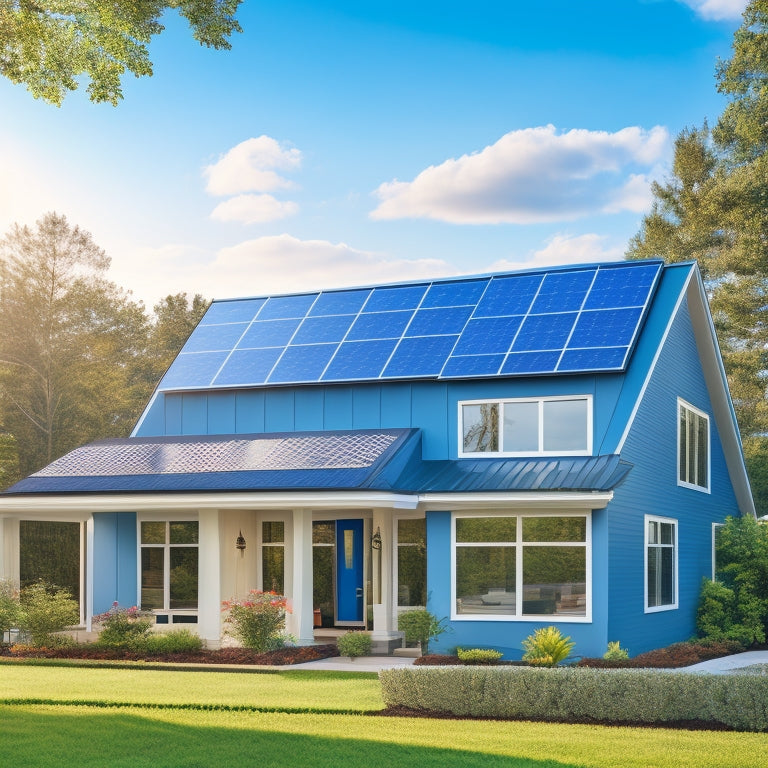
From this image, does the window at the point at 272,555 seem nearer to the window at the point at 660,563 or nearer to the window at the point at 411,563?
the window at the point at 411,563

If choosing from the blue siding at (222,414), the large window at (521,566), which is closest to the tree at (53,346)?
the blue siding at (222,414)

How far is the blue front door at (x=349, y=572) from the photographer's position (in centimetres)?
2225

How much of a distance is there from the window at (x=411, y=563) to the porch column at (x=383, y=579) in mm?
224

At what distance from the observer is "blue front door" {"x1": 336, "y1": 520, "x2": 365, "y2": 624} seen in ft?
73.0

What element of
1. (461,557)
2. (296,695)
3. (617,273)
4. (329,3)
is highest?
(329,3)

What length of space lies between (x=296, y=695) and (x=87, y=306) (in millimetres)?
31276

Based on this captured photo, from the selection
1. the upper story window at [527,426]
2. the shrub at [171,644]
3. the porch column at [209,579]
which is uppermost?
the upper story window at [527,426]

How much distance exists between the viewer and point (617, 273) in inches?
880

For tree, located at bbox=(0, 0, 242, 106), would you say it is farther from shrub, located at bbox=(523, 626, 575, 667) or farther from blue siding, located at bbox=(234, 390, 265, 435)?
blue siding, located at bbox=(234, 390, 265, 435)

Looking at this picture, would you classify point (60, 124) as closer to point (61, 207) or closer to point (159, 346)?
point (61, 207)

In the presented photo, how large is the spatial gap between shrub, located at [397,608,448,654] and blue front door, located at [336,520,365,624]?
10.9ft

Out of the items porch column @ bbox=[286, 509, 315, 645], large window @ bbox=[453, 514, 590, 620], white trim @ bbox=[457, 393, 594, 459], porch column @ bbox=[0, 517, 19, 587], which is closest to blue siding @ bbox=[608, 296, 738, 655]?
large window @ bbox=[453, 514, 590, 620]

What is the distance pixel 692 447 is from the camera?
24391 mm

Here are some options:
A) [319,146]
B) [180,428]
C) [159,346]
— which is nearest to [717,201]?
[319,146]
